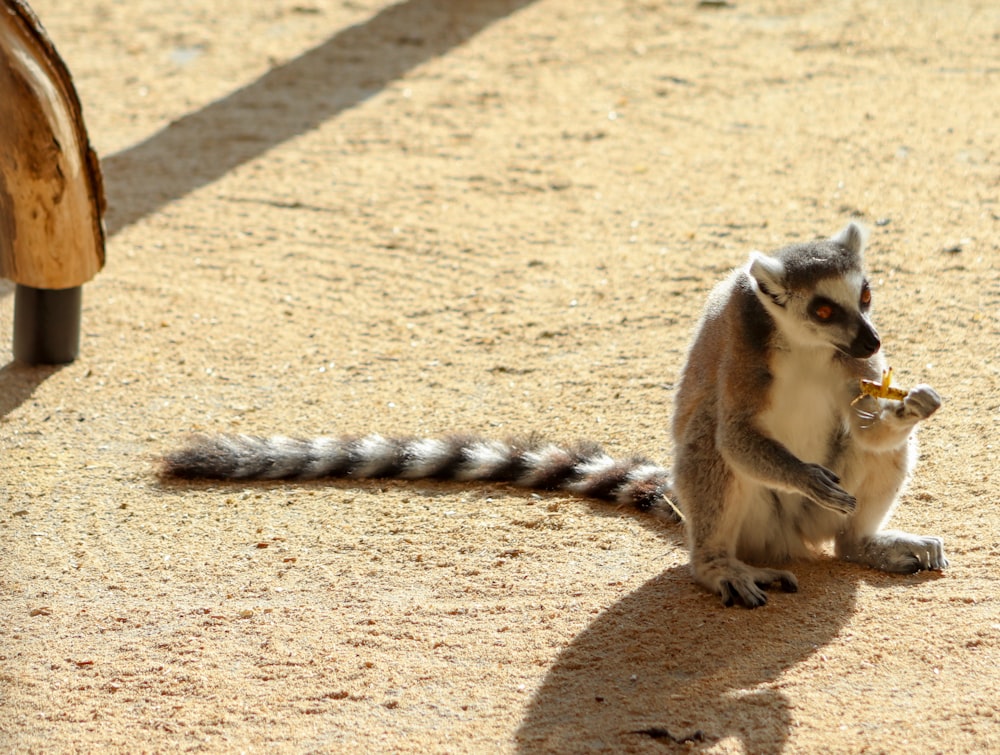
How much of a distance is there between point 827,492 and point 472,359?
2961 millimetres

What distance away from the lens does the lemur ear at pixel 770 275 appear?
13.5 ft

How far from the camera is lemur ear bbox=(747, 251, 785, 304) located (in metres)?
4.11

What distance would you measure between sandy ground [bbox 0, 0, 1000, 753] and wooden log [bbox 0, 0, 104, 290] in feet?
2.12

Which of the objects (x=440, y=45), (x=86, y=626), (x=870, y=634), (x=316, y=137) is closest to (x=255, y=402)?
(x=86, y=626)

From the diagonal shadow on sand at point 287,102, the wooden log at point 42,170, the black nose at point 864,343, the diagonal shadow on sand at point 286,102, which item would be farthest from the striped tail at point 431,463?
the diagonal shadow on sand at point 287,102

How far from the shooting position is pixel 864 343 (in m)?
3.98

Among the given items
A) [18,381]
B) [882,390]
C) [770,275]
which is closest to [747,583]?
[882,390]

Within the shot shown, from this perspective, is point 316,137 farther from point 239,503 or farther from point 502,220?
point 239,503

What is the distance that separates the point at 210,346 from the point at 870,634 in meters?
4.27

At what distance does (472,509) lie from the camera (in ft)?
17.0

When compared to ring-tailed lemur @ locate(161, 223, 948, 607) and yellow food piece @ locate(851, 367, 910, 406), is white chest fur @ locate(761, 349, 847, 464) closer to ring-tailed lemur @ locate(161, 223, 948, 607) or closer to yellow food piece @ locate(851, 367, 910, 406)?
ring-tailed lemur @ locate(161, 223, 948, 607)

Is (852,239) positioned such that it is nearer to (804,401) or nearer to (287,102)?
(804,401)

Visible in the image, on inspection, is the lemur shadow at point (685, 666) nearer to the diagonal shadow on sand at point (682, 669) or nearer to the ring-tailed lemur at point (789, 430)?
the diagonal shadow on sand at point (682, 669)

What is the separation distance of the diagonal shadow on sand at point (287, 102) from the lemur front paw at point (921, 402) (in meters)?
6.06
